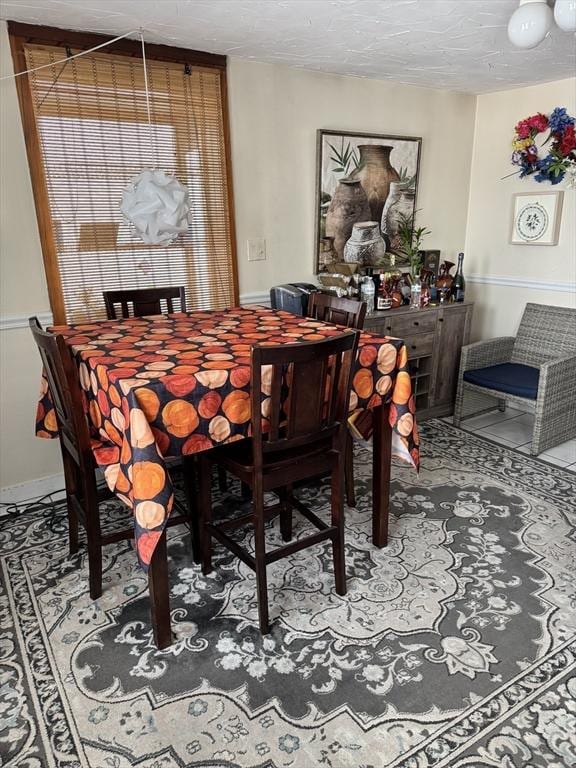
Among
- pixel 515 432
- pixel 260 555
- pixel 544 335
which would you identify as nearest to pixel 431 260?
pixel 544 335

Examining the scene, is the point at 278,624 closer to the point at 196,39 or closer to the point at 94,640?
the point at 94,640

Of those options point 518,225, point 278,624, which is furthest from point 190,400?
point 518,225

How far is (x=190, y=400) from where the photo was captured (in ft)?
5.65

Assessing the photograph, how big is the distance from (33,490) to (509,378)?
9.73 ft

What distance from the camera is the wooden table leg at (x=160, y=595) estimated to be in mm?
1768

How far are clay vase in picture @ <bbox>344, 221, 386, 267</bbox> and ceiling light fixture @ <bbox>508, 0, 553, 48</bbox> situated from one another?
1693mm

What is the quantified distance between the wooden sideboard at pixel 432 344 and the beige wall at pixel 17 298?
2027 millimetres

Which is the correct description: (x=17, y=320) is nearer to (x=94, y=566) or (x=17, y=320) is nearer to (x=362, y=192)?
(x=94, y=566)

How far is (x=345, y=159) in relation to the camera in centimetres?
354

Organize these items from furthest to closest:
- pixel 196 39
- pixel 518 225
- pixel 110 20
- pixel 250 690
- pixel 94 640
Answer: pixel 518 225 < pixel 196 39 < pixel 110 20 < pixel 94 640 < pixel 250 690

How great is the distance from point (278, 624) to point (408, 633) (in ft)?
1.54

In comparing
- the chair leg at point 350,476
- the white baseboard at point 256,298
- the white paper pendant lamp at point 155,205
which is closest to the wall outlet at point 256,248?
the white baseboard at point 256,298

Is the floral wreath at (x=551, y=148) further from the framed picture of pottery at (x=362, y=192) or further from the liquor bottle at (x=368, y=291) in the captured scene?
the liquor bottle at (x=368, y=291)

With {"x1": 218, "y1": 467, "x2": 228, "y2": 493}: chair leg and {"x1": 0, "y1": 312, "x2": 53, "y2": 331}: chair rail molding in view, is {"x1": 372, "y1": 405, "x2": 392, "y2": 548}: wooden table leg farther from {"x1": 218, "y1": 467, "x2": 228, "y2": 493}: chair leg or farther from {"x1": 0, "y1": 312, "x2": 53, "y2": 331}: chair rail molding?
{"x1": 0, "y1": 312, "x2": 53, "y2": 331}: chair rail molding
